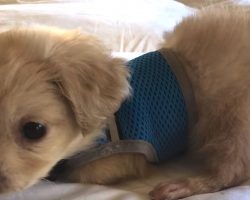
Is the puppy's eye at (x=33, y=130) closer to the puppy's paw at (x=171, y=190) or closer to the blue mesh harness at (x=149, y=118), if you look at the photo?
the blue mesh harness at (x=149, y=118)

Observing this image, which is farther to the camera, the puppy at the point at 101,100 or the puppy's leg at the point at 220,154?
the puppy's leg at the point at 220,154

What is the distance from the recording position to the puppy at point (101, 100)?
3.52 ft

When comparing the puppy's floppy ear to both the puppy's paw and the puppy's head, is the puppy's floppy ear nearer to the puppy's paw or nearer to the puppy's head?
the puppy's head

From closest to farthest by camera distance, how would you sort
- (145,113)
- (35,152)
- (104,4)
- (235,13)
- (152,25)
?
(35,152), (145,113), (235,13), (152,25), (104,4)

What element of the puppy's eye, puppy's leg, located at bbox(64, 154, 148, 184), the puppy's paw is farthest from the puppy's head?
the puppy's paw

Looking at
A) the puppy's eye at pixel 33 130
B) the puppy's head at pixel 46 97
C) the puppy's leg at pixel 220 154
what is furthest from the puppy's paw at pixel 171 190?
the puppy's eye at pixel 33 130

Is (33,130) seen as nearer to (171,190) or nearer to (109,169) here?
(109,169)

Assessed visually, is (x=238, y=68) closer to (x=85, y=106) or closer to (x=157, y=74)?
(x=157, y=74)

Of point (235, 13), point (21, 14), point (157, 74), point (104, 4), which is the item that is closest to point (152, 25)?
point (104, 4)

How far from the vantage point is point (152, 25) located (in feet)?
6.92

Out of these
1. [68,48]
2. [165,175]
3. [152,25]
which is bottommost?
[165,175]

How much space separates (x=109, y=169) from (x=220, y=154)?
0.28 m

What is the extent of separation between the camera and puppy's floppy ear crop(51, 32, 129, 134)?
111cm

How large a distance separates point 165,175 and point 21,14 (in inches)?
43.7
